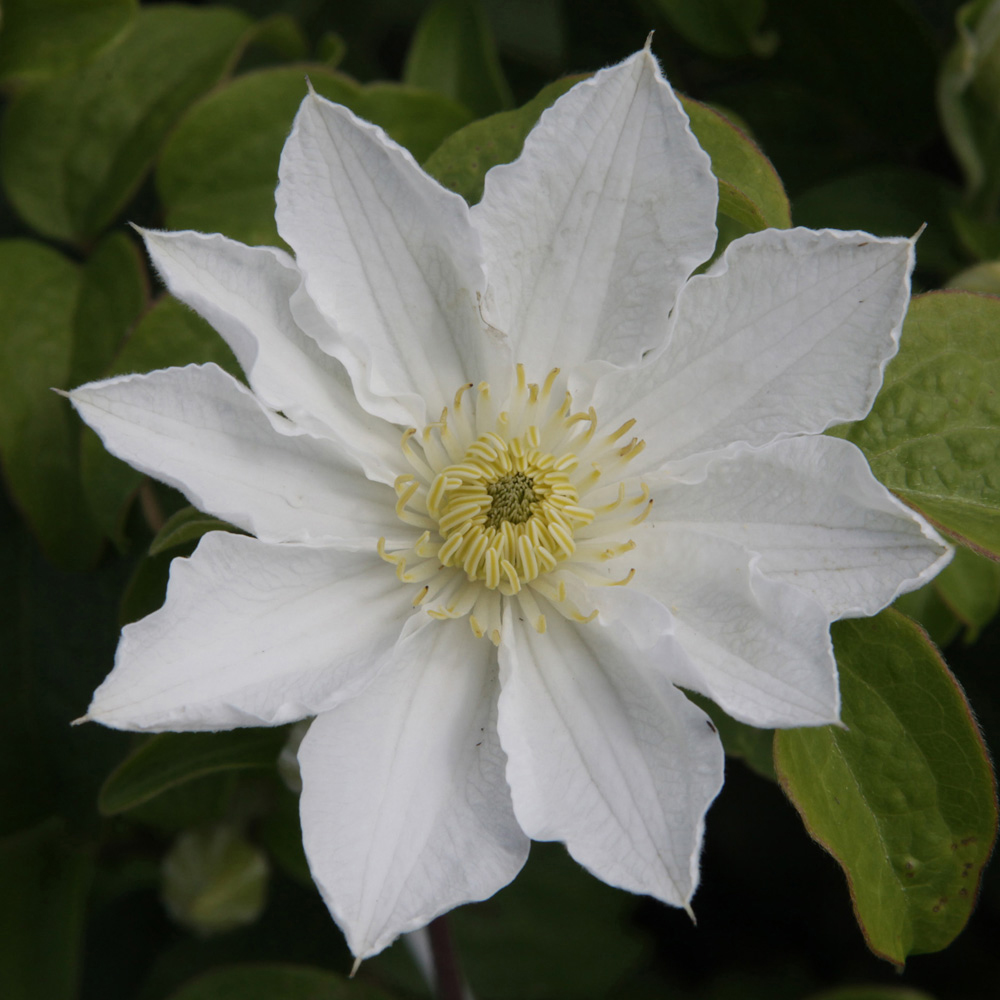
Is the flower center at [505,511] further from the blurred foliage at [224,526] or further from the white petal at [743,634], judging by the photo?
the blurred foliage at [224,526]

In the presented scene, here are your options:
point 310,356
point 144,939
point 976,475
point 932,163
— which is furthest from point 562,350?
point 144,939

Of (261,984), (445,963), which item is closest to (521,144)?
(445,963)

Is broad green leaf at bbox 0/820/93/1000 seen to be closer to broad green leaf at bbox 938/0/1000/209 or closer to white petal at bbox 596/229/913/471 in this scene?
white petal at bbox 596/229/913/471

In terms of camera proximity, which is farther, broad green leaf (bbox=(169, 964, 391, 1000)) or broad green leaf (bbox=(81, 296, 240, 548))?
broad green leaf (bbox=(169, 964, 391, 1000))

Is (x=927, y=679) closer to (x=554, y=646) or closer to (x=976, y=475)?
(x=976, y=475)

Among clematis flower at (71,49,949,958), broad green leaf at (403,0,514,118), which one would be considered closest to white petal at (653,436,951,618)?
clematis flower at (71,49,949,958)

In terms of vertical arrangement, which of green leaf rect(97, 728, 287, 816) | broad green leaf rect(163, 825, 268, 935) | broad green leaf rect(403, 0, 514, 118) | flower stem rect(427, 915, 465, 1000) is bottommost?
broad green leaf rect(163, 825, 268, 935)

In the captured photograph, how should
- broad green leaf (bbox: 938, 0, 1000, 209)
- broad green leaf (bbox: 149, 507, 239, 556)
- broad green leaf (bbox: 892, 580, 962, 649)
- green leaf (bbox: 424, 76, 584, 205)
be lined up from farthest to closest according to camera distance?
1. broad green leaf (bbox: 938, 0, 1000, 209)
2. broad green leaf (bbox: 892, 580, 962, 649)
3. green leaf (bbox: 424, 76, 584, 205)
4. broad green leaf (bbox: 149, 507, 239, 556)

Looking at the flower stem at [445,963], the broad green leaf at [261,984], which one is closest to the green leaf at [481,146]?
the flower stem at [445,963]
